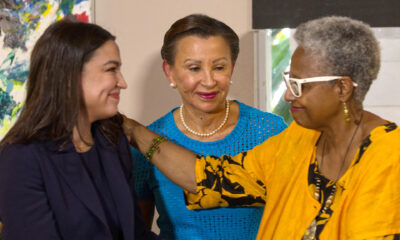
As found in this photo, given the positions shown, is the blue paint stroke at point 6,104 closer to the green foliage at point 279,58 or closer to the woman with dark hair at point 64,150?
the woman with dark hair at point 64,150

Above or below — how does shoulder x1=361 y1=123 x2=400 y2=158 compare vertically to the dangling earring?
below

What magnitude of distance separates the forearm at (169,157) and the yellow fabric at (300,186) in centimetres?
4

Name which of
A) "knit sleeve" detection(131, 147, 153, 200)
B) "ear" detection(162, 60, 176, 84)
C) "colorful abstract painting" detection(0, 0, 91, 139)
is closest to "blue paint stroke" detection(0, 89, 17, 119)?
"colorful abstract painting" detection(0, 0, 91, 139)

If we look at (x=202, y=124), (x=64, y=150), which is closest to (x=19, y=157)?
(x=64, y=150)

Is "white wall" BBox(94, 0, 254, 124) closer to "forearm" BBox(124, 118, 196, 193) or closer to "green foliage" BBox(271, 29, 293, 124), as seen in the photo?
"green foliage" BBox(271, 29, 293, 124)

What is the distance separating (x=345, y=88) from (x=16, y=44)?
1.80m

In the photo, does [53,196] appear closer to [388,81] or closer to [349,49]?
[349,49]

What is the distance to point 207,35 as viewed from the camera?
2045mm

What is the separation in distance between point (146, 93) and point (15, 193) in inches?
61.8

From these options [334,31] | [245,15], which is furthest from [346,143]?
[245,15]

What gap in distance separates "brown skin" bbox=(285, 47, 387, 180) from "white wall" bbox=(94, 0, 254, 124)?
1.32m

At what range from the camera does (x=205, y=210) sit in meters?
2.08

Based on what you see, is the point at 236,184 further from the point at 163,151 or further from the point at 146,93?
the point at 146,93

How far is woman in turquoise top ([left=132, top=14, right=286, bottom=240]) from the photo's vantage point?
80.4 inches
